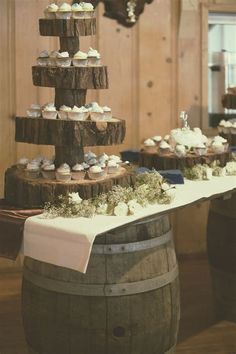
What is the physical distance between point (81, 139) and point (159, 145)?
969mm

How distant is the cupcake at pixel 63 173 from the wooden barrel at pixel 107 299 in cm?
29

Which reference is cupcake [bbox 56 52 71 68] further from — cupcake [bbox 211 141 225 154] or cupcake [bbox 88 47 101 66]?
cupcake [bbox 211 141 225 154]

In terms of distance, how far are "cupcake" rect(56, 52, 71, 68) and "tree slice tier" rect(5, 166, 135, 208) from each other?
0.50 meters

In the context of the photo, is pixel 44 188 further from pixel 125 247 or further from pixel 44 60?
pixel 44 60

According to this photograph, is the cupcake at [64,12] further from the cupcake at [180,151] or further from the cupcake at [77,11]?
the cupcake at [180,151]

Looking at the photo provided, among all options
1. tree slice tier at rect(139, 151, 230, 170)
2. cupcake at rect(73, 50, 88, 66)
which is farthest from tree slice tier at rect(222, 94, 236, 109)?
cupcake at rect(73, 50, 88, 66)

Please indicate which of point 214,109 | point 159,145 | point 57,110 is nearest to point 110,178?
point 57,110

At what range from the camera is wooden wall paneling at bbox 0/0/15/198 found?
15.3 feet

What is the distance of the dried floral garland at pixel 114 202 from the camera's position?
2.67 m

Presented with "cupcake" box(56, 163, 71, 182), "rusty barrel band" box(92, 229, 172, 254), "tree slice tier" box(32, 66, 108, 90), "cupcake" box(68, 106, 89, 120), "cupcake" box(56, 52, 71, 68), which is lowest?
"rusty barrel band" box(92, 229, 172, 254)

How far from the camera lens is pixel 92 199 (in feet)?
9.16

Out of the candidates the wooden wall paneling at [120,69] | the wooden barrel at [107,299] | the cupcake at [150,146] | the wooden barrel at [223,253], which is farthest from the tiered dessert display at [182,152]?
the wooden wall paneling at [120,69]

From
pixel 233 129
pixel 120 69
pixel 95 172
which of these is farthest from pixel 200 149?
pixel 120 69

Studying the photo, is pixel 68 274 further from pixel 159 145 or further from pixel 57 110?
pixel 159 145
